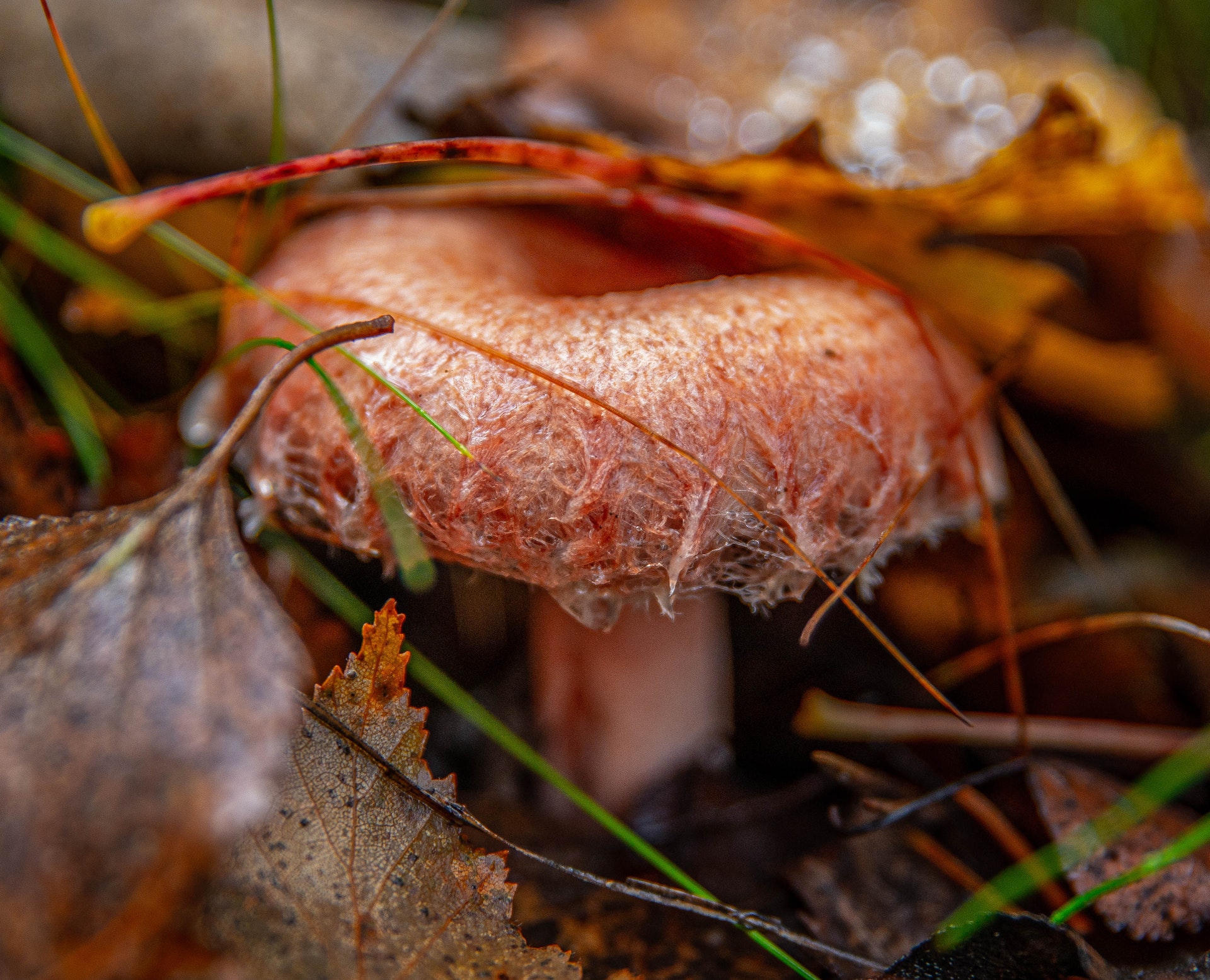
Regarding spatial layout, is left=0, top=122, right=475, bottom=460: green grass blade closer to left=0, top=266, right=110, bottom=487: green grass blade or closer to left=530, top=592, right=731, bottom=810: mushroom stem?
left=0, top=266, right=110, bottom=487: green grass blade

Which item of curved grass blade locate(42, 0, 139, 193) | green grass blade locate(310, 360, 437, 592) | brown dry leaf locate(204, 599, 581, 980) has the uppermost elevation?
curved grass blade locate(42, 0, 139, 193)

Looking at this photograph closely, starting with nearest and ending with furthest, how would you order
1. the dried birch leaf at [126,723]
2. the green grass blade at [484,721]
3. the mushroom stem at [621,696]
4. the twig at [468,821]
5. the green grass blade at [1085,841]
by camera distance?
the dried birch leaf at [126,723] → the twig at [468,821] → the green grass blade at [484,721] → the green grass blade at [1085,841] → the mushroom stem at [621,696]

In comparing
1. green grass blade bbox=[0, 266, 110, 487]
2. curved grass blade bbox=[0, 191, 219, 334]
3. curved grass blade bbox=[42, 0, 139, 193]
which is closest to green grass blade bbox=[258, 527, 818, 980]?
green grass blade bbox=[0, 266, 110, 487]

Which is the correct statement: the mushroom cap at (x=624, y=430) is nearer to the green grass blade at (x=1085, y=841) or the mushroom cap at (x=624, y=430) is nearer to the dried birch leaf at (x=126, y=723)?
the dried birch leaf at (x=126, y=723)

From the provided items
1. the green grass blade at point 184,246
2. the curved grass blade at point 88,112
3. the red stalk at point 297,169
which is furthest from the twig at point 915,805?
the curved grass blade at point 88,112

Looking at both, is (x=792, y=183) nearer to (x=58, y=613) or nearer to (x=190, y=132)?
(x=58, y=613)

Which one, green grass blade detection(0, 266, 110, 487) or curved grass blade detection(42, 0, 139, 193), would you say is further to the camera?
green grass blade detection(0, 266, 110, 487)
